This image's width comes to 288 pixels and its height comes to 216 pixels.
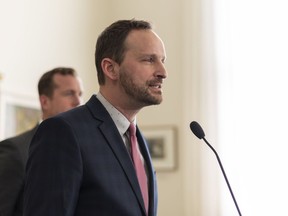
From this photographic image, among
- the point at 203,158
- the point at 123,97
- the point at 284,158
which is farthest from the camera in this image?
the point at 203,158

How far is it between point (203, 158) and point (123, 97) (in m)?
3.51

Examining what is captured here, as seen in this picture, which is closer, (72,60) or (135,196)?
(135,196)

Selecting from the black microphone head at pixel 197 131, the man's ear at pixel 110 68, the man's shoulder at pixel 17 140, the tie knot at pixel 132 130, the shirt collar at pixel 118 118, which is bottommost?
the man's shoulder at pixel 17 140

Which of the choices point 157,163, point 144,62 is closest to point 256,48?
point 157,163

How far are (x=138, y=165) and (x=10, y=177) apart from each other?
82cm

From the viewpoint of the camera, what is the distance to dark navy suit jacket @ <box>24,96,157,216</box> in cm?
177

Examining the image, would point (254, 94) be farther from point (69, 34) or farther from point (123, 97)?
point (123, 97)

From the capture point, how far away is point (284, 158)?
5184mm

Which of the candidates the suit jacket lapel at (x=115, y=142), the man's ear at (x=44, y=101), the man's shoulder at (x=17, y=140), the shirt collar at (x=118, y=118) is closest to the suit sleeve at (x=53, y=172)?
the suit jacket lapel at (x=115, y=142)

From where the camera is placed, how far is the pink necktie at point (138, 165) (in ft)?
6.61

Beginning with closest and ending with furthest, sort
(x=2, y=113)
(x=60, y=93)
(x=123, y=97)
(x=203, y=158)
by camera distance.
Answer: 1. (x=123, y=97)
2. (x=60, y=93)
3. (x=2, y=113)
4. (x=203, y=158)

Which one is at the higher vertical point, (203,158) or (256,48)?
(256,48)

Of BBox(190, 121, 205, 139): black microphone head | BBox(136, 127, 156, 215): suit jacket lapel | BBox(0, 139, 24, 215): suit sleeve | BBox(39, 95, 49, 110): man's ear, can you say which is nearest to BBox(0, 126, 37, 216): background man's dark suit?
BBox(0, 139, 24, 215): suit sleeve

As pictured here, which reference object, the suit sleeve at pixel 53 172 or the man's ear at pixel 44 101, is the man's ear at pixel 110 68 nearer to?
the suit sleeve at pixel 53 172
